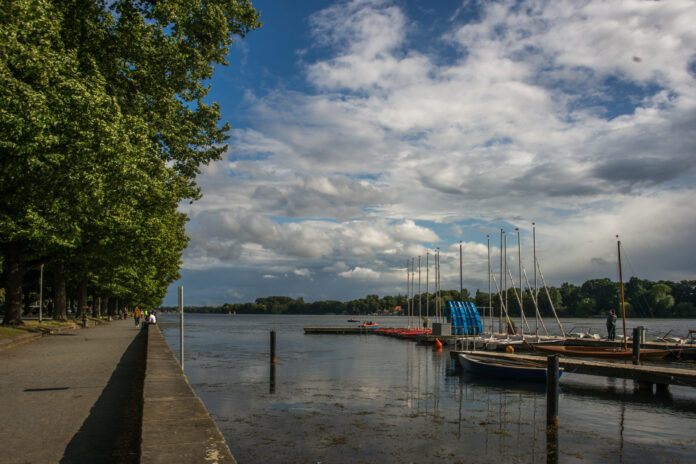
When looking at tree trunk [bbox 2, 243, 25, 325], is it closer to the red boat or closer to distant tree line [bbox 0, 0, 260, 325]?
distant tree line [bbox 0, 0, 260, 325]

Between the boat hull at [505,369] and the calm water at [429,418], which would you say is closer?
the calm water at [429,418]

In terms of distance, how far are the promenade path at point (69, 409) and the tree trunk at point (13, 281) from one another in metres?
11.3

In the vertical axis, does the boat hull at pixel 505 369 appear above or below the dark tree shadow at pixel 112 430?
below

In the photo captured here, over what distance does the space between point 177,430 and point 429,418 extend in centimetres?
1165

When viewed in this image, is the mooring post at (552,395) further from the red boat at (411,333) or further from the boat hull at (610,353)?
the red boat at (411,333)

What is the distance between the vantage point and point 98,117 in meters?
19.3

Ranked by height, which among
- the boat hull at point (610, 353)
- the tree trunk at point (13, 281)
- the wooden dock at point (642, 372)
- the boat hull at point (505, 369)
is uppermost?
the tree trunk at point (13, 281)

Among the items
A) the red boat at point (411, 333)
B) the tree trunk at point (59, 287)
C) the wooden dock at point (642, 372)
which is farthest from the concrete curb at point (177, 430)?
the red boat at point (411, 333)

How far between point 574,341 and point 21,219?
4232 centimetres

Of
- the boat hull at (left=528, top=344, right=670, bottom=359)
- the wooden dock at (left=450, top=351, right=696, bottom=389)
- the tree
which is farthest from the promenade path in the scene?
the tree

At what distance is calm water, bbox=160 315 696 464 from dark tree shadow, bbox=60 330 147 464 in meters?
2.71

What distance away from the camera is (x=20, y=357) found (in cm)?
2105

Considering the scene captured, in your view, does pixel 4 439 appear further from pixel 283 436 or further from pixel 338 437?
pixel 338 437

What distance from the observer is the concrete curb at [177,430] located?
674 cm
